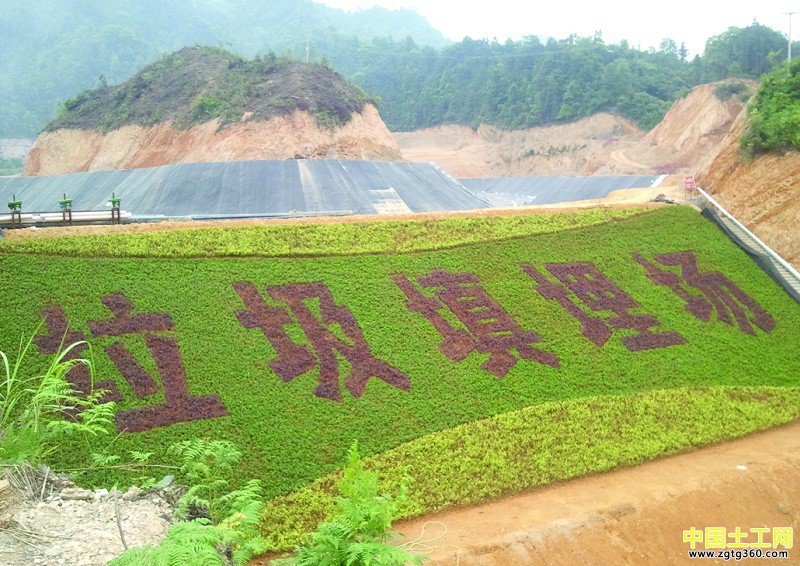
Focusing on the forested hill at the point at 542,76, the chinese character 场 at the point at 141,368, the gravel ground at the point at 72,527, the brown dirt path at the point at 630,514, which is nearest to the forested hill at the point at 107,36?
the forested hill at the point at 542,76

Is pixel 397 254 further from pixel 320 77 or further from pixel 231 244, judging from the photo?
pixel 320 77

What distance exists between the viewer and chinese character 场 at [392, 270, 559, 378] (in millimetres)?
16359

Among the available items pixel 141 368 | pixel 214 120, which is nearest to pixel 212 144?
pixel 214 120

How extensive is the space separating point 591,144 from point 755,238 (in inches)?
1418

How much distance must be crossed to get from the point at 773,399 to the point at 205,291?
540 inches

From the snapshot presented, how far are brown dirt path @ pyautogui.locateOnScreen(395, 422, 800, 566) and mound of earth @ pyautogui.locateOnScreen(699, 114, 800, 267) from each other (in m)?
12.4

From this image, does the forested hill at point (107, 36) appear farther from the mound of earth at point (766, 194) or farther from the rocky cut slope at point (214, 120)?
the mound of earth at point (766, 194)

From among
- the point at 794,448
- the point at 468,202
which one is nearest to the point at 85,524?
the point at 794,448

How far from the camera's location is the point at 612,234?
867 inches

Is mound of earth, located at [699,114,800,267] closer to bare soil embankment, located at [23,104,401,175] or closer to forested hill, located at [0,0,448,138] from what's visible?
bare soil embankment, located at [23,104,401,175]

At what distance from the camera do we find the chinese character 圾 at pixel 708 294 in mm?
19719

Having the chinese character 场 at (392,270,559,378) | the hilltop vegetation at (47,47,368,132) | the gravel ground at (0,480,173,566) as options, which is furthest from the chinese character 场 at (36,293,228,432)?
the hilltop vegetation at (47,47,368,132)

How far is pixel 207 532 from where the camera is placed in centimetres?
699

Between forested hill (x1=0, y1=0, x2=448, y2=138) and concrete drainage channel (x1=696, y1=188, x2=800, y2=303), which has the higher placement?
forested hill (x1=0, y1=0, x2=448, y2=138)
